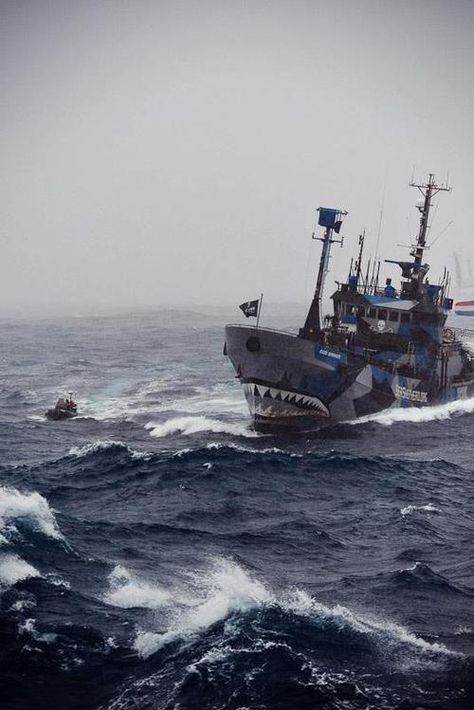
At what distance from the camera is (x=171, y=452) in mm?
38062

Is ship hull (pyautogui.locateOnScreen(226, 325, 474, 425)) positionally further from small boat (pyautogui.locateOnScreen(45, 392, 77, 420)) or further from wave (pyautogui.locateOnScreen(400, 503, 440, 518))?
wave (pyautogui.locateOnScreen(400, 503, 440, 518))

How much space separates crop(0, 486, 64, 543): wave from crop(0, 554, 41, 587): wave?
1.45 meters

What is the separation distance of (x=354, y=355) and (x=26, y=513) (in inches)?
1060

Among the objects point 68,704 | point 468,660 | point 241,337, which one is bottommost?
point 68,704

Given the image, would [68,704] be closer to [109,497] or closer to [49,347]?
[109,497]

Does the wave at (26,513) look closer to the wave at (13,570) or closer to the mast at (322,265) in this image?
the wave at (13,570)

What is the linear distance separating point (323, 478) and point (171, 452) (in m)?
8.67

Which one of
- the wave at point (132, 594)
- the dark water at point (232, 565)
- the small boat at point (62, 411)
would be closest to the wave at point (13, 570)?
the dark water at point (232, 565)

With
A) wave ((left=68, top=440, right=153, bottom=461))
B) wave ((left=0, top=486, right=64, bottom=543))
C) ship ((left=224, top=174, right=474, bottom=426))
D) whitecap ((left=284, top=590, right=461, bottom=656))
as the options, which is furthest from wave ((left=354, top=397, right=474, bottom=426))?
whitecap ((left=284, top=590, right=461, bottom=656))

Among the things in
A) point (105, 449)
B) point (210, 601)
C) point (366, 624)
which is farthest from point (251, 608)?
point (105, 449)

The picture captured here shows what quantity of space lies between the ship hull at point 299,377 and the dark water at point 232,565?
6.52ft

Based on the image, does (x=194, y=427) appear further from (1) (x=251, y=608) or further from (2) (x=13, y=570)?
(1) (x=251, y=608)

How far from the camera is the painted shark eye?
45344 millimetres

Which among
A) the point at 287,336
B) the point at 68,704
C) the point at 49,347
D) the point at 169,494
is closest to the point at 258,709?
the point at 68,704
